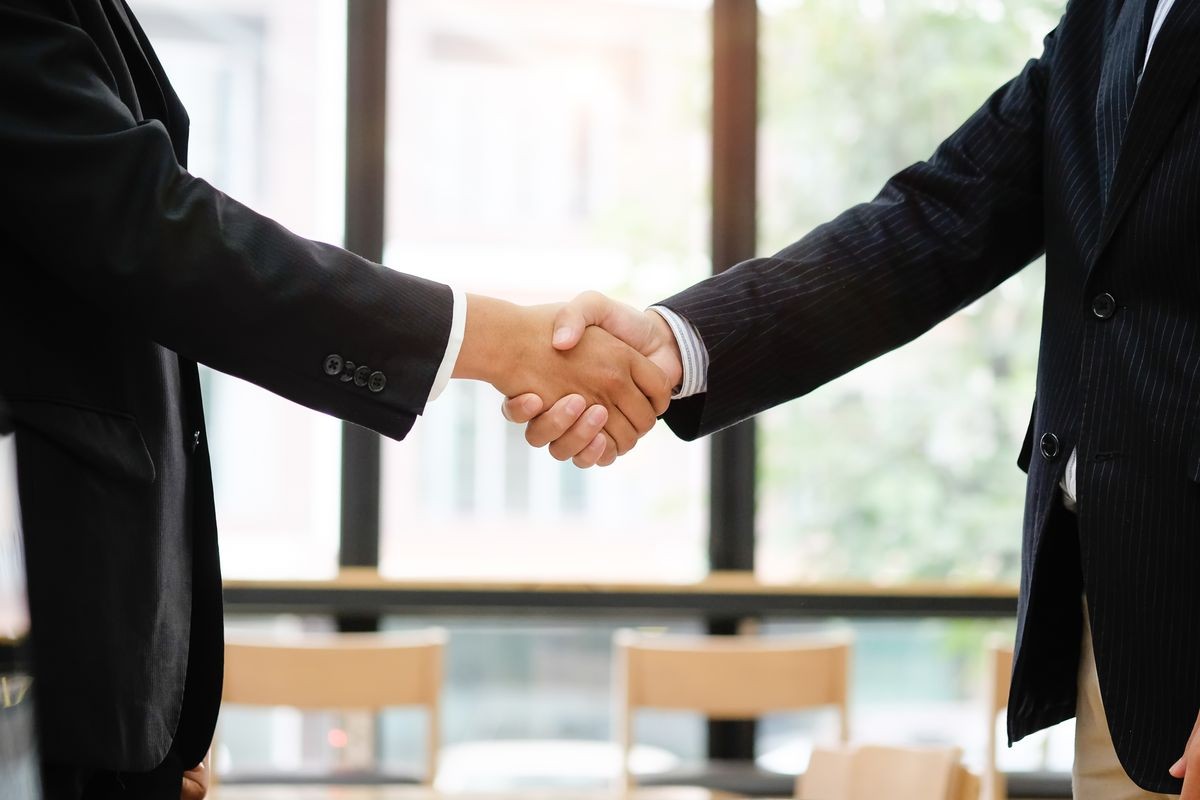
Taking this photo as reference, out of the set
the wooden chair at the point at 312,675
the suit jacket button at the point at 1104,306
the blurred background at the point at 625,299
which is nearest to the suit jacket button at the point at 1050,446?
the suit jacket button at the point at 1104,306

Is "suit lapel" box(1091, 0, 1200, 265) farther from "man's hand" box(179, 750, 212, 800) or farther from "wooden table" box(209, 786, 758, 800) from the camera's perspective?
"man's hand" box(179, 750, 212, 800)

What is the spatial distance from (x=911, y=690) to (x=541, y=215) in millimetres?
1781

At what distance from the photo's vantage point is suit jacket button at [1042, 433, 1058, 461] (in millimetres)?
1184

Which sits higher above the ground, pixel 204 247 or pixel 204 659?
pixel 204 247

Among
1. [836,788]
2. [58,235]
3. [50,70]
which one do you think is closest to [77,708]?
[58,235]

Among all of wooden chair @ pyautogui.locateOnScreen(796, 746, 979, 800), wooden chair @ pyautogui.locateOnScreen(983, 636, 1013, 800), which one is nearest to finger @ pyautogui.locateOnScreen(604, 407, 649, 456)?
wooden chair @ pyautogui.locateOnScreen(796, 746, 979, 800)

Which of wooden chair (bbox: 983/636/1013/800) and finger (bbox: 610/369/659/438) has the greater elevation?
finger (bbox: 610/369/659/438)

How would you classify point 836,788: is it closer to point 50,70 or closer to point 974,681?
point 50,70

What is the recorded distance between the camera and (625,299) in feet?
10.9

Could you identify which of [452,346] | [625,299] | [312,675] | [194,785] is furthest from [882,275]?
[625,299]

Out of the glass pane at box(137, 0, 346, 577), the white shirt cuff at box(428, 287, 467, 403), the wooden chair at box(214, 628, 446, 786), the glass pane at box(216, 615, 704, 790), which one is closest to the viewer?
the white shirt cuff at box(428, 287, 467, 403)

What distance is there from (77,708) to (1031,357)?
3.03m

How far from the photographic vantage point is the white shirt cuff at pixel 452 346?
1209mm

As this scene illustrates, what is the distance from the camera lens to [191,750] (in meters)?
1.18
